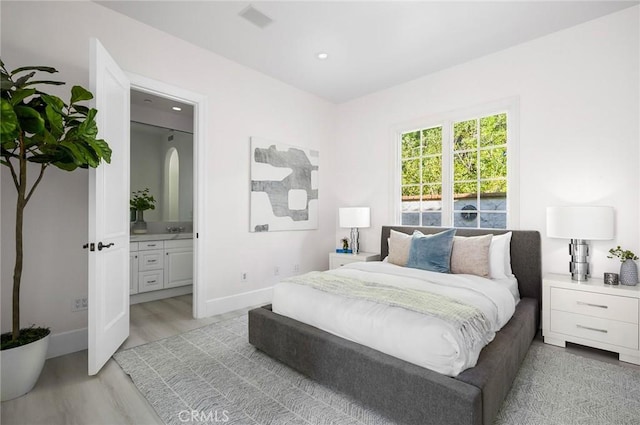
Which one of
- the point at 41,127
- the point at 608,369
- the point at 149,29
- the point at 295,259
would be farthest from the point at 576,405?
the point at 149,29

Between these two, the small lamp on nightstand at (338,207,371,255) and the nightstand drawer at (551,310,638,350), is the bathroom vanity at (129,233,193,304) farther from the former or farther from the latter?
the nightstand drawer at (551,310,638,350)

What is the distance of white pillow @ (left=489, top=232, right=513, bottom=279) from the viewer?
2.93 m

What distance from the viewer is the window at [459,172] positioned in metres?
3.43

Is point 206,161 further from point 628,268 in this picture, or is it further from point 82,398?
point 628,268

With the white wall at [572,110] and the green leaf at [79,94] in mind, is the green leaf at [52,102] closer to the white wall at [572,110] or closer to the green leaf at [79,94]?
the green leaf at [79,94]

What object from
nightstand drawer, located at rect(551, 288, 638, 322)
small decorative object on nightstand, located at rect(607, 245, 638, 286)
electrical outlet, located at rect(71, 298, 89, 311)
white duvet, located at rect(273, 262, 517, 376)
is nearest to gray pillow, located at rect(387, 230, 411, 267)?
white duvet, located at rect(273, 262, 517, 376)

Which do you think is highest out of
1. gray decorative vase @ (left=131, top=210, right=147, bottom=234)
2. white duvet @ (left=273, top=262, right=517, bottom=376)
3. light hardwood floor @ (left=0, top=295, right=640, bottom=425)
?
gray decorative vase @ (left=131, top=210, right=147, bottom=234)

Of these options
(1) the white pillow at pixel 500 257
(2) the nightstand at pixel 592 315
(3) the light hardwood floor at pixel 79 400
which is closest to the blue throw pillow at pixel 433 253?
(1) the white pillow at pixel 500 257

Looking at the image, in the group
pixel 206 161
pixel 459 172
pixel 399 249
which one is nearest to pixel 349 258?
pixel 399 249

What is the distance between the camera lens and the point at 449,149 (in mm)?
3812

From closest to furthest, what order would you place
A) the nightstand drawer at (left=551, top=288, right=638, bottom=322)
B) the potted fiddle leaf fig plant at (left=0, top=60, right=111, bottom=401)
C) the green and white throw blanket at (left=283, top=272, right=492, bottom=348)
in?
1. the green and white throw blanket at (left=283, top=272, right=492, bottom=348)
2. the potted fiddle leaf fig plant at (left=0, top=60, right=111, bottom=401)
3. the nightstand drawer at (left=551, top=288, right=638, bottom=322)

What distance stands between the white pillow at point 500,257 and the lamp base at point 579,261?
50 centimetres

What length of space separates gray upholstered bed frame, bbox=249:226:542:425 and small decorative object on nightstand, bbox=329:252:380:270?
70.2 inches

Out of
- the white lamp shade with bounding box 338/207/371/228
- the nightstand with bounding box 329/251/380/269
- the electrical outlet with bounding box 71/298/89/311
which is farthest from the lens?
the white lamp shade with bounding box 338/207/371/228
